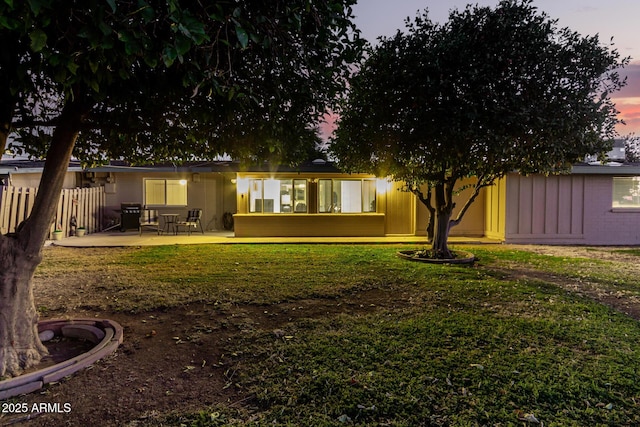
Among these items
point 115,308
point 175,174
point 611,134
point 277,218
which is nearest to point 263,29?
point 115,308

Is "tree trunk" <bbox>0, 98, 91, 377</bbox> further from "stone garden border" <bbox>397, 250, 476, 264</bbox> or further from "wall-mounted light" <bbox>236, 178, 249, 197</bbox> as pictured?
"wall-mounted light" <bbox>236, 178, 249, 197</bbox>

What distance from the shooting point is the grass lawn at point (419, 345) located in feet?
9.29

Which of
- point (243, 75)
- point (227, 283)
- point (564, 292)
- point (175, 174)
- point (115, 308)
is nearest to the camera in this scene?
point (243, 75)

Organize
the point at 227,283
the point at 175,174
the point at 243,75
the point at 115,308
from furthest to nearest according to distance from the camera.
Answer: the point at 175,174 → the point at 227,283 → the point at 115,308 → the point at 243,75

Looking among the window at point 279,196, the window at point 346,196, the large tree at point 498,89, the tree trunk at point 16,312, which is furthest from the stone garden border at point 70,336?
the window at point 346,196

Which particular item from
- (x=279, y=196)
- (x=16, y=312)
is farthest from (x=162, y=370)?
(x=279, y=196)

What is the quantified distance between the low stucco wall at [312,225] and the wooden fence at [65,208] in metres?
5.18

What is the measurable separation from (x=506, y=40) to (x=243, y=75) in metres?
5.79

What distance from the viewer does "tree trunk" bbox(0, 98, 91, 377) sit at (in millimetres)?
3486

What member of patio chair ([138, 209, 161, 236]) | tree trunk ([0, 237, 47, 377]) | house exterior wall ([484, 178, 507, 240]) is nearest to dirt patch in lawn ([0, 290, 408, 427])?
tree trunk ([0, 237, 47, 377])

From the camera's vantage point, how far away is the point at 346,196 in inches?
542

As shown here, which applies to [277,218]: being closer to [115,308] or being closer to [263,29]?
[115,308]

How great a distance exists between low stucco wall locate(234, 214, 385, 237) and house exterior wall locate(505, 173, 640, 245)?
14.2 ft

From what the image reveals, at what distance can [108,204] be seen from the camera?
1484cm
